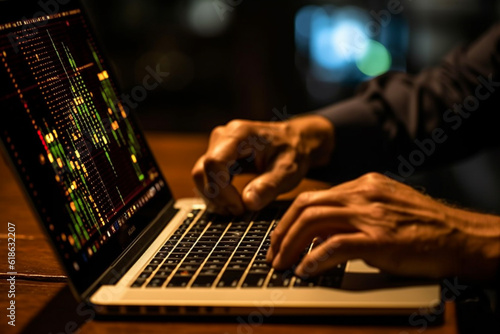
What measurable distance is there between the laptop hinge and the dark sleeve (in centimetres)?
51

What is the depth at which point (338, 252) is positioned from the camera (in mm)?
686

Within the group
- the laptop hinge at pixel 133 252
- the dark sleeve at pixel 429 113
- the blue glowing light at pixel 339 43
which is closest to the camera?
the laptop hinge at pixel 133 252

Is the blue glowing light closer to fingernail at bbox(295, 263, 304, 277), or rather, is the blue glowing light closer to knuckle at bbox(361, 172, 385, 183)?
knuckle at bbox(361, 172, 385, 183)

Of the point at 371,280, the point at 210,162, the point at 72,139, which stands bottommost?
the point at 371,280

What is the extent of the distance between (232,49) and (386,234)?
3.17 meters

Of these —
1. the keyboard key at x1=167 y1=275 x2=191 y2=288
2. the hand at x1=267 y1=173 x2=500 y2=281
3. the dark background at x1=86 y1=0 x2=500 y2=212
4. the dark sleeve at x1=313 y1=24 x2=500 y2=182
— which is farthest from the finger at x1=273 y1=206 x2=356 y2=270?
the dark background at x1=86 y1=0 x2=500 y2=212

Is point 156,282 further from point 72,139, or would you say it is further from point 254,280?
point 72,139

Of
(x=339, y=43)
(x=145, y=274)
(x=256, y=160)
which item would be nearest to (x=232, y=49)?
(x=339, y=43)

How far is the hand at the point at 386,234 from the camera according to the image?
690 mm

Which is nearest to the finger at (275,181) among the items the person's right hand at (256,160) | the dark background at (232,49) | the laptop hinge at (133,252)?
the person's right hand at (256,160)

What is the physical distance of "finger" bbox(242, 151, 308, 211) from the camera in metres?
0.98

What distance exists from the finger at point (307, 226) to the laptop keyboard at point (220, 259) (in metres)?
0.02

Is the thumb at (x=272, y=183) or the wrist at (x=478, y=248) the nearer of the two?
the wrist at (x=478, y=248)

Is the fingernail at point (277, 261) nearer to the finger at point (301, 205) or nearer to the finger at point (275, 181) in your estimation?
the finger at point (301, 205)
